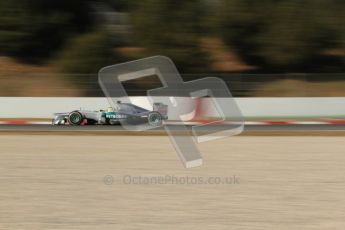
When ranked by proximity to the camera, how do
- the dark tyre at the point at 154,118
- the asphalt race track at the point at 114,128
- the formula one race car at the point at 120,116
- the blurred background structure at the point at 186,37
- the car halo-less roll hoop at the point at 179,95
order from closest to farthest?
the car halo-less roll hoop at the point at 179,95, the asphalt race track at the point at 114,128, the formula one race car at the point at 120,116, the dark tyre at the point at 154,118, the blurred background structure at the point at 186,37

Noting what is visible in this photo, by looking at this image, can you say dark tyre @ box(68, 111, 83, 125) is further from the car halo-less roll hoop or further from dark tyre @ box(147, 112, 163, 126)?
dark tyre @ box(147, 112, 163, 126)

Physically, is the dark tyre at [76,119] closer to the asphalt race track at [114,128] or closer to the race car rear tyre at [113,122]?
the asphalt race track at [114,128]

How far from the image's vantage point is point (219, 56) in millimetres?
32219

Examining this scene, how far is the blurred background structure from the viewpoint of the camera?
28.5m

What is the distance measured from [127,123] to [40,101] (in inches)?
243

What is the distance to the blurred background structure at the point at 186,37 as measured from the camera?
93.6ft

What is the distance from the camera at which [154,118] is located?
17.0 meters

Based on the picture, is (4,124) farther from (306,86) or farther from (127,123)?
(306,86)

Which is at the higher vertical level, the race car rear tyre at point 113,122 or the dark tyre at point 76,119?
the dark tyre at point 76,119
